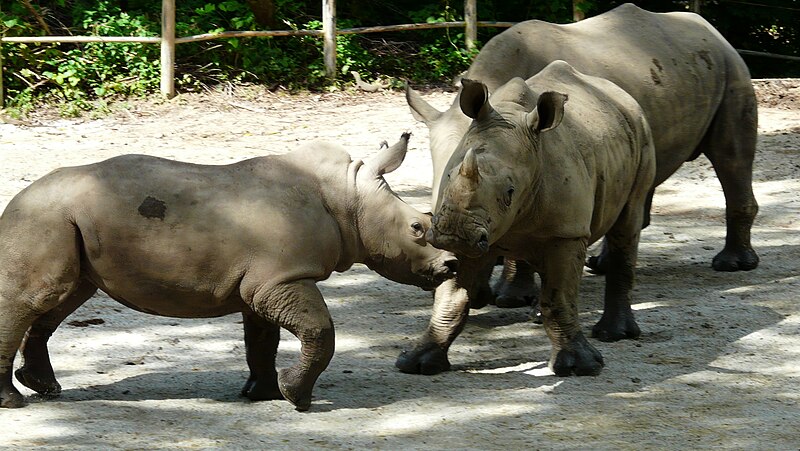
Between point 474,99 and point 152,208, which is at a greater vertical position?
point 474,99

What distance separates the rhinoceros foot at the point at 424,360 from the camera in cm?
664

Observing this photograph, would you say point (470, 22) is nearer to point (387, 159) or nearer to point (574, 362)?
point (574, 362)

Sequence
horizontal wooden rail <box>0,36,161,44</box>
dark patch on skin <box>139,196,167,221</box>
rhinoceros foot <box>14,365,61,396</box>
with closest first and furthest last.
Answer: dark patch on skin <box>139,196,167,221</box> → rhinoceros foot <box>14,365,61,396</box> → horizontal wooden rail <box>0,36,161,44</box>

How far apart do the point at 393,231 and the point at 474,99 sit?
2.57 feet

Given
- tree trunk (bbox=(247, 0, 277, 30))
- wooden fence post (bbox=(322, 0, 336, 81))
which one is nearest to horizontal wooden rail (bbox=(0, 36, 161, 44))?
tree trunk (bbox=(247, 0, 277, 30))

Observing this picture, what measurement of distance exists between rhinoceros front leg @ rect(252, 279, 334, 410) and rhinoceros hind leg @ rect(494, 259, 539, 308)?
273 centimetres

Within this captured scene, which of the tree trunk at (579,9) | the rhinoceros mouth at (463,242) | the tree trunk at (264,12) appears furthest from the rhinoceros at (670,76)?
the tree trunk at (264,12)

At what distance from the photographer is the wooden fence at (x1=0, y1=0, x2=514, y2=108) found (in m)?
14.4

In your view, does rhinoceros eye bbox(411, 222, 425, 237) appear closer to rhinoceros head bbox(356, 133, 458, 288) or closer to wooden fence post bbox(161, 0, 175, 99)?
rhinoceros head bbox(356, 133, 458, 288)

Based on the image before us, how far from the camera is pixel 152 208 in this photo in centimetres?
559

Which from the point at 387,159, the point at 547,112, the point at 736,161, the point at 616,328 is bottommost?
the point at 616,328

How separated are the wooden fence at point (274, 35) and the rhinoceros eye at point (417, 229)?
9.20 m

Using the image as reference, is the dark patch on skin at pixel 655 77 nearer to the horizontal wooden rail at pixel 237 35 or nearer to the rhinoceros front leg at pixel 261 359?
the rhinoceros front leg at pixel 261 359

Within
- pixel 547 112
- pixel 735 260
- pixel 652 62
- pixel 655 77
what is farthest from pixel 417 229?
pixel 735 260
